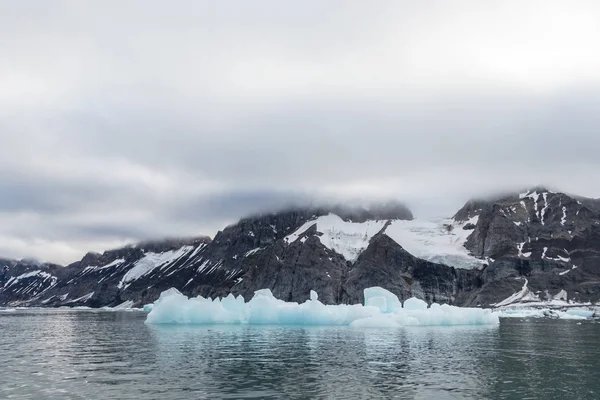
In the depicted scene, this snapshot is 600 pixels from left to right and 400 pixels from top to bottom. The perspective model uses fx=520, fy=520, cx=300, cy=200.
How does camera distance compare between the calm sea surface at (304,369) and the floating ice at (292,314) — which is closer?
the calm sea surface at (304,369)

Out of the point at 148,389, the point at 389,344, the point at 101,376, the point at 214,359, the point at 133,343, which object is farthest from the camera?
the point at 133,343

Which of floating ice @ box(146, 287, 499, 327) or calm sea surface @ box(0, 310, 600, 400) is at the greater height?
floating ice @ box(146, 287, 499, 327)

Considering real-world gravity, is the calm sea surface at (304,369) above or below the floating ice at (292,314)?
below

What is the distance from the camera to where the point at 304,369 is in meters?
40.2

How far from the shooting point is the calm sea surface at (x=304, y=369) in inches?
1228

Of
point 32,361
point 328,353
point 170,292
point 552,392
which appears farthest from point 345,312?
point 552,392

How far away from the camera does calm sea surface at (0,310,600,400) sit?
3120 cm

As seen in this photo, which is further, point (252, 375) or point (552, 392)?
point (252, 375)

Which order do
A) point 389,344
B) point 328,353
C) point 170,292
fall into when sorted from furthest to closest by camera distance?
point 170,292 < point 389,344 < point 328,353

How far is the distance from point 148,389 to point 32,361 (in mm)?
20839

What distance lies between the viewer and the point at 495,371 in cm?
3928

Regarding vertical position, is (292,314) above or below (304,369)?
above

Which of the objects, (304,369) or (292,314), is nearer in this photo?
(304,369)

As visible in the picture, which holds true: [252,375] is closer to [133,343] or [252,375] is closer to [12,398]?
[12,398]
